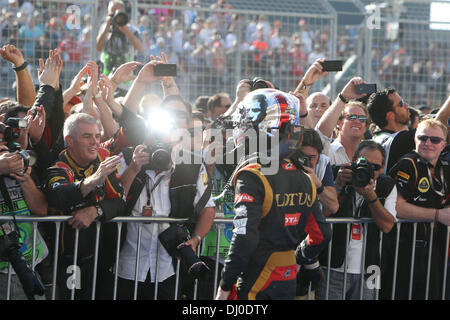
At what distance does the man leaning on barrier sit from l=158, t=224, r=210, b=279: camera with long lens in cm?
35

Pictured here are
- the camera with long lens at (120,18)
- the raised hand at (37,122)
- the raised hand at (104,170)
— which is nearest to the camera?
the raised hand at (104,170)

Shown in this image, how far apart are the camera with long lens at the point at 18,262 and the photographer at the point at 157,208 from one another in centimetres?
64

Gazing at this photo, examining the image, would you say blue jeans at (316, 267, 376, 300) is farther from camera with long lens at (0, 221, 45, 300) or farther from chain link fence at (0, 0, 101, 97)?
chain link fence at (0, 0, 101, 97)

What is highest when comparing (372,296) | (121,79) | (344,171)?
(121,79)

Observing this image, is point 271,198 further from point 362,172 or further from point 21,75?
point 21,75

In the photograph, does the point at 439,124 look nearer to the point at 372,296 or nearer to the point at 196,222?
the point at 372,296

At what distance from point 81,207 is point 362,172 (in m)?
1.90

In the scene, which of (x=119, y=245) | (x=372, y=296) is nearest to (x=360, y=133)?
(x=372, y=296)

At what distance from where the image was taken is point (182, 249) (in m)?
4.38

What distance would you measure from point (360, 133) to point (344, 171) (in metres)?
0.77

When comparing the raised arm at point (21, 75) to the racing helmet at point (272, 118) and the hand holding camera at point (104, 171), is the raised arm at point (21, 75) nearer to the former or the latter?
the hand holding camera at point (104, 171)

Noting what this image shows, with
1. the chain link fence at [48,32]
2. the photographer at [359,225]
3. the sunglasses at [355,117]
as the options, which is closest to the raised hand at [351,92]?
the sunglasses at [355,117]

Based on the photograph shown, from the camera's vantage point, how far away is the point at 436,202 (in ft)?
16.9

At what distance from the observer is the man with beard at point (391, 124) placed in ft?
18.5
